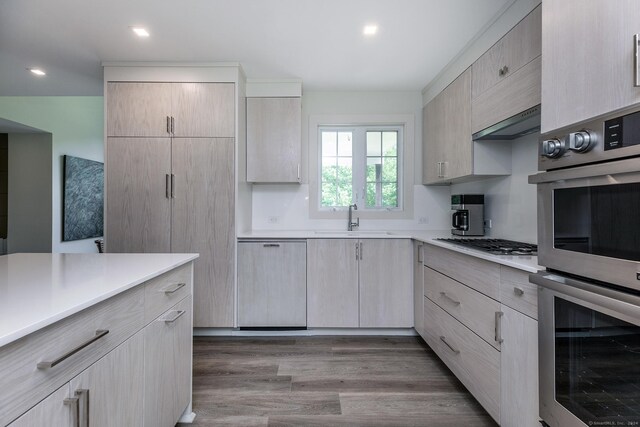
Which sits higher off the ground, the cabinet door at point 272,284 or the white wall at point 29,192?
the white wall at point 29,192

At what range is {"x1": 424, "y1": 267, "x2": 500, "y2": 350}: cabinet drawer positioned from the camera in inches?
64.4

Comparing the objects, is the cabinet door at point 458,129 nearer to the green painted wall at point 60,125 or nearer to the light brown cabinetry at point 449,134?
the light brown cabinetry at point 449,134

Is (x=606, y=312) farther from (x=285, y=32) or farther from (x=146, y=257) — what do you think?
(x=285, y=32)

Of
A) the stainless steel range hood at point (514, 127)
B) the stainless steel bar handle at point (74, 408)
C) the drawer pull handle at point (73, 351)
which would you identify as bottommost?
the stainless steel bar handle at point (74, 408)

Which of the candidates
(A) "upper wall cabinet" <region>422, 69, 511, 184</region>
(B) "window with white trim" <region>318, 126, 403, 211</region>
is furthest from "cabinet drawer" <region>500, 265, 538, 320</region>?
(B) "window with white trim" <region>318, 126, 403, 211</region>

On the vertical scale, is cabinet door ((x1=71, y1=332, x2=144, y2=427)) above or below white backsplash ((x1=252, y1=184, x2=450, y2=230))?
below

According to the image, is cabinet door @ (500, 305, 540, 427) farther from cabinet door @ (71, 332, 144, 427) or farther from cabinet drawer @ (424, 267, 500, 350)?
cabinet door @ (71, 332, 144, 427)

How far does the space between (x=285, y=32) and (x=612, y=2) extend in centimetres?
191

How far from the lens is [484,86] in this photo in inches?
84.3

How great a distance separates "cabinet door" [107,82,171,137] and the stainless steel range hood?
8.51 ft

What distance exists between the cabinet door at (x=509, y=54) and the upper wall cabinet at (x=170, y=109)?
2013mm

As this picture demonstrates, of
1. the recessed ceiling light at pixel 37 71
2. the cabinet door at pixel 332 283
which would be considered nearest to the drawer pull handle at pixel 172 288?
the cabinet door at pixel 332 283

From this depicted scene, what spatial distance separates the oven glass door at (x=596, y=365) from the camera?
2.74 feet

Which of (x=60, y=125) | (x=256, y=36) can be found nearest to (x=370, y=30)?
(x=256, y=36)
